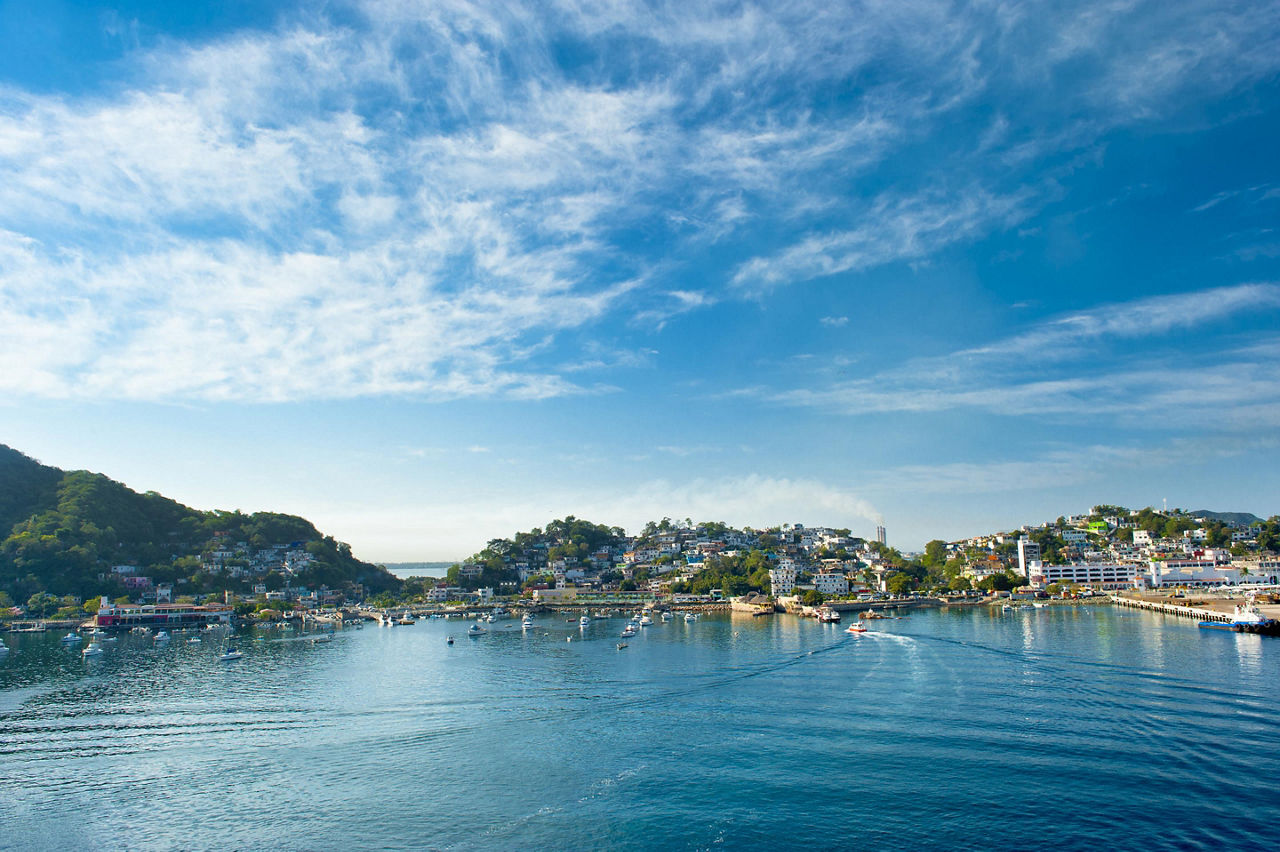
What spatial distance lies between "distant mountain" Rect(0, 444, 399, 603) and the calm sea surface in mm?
44799

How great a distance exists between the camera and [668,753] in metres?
22.3

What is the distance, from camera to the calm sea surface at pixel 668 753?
Result: 1661 cm

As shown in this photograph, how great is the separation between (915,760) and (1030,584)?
293 feet

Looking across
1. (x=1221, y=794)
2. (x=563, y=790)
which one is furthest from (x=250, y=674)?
(x=1221, y=794)

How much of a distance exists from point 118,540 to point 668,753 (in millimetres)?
94742

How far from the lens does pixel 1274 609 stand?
51562 mm

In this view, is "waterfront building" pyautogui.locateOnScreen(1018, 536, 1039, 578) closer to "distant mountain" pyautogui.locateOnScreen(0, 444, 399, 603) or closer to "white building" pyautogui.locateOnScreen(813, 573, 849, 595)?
"white building" pyautogui.locateOnScreen(813, 573, 849, 595)

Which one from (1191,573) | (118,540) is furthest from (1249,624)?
(118,540)

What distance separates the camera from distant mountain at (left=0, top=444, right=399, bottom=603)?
7662 centimetres

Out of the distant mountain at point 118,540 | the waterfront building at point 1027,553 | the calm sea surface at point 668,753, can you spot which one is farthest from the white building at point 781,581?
the distant mountain at point 118,540

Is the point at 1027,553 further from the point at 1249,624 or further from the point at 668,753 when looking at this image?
the point at 668,753

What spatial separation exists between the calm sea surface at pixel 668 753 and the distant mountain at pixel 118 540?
44799 millimetres

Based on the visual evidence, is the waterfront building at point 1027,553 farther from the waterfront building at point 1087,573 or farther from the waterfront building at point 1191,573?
the waterfront building at point 1191,573

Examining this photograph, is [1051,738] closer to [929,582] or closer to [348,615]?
[348,615]
